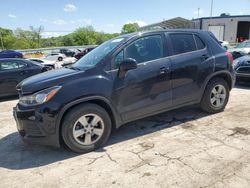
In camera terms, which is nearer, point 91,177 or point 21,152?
point 91,177

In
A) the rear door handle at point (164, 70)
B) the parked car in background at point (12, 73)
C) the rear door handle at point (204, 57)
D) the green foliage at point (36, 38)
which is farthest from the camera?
the green foliage at point (36, 38)

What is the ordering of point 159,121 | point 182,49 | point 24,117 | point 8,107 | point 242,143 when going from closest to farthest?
point 24,117 → point 242,143 → point 182,49 → point 159,121 → point 8,107

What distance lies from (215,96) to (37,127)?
354 centimetres

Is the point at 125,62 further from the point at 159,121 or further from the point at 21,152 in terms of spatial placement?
the point at 21,152

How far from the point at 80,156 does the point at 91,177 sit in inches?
24.9

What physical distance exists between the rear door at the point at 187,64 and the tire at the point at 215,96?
28 centimetres

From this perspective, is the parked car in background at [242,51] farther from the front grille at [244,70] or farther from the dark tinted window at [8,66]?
the dark tinted window at [8,66]

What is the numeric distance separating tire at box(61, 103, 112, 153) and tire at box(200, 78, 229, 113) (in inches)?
87.0

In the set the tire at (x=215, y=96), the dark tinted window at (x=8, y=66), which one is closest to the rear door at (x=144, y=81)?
the tire at (x=215, y=96)

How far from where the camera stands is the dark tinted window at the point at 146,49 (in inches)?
162

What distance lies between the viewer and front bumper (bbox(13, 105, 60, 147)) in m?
3.47

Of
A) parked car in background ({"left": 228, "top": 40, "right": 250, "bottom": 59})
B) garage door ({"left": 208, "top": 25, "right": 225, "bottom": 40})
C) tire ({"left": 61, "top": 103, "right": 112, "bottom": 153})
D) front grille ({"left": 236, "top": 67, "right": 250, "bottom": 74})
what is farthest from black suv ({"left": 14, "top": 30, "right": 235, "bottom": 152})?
garage door ({"left": 208, "top": 25, "right": 225, "bottom": 40})

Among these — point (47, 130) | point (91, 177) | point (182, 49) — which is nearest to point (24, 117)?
point (47, 130)

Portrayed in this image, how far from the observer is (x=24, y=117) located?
11.6 ft
